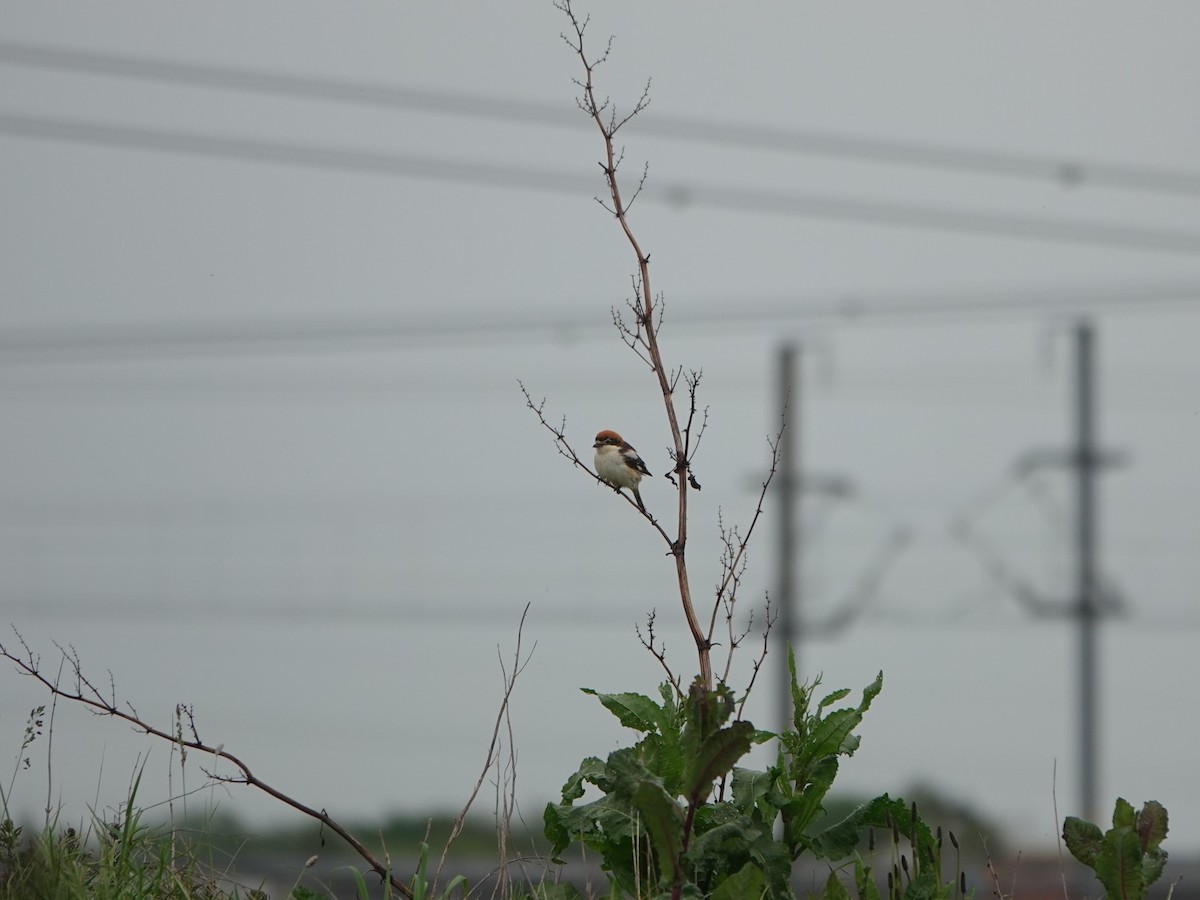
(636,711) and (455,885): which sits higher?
(636,711)

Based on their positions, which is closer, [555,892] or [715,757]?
[715,757]

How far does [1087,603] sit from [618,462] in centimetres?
1010

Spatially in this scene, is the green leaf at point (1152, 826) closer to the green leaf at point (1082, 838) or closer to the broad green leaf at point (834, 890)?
the green leaf at point (1082, 838)

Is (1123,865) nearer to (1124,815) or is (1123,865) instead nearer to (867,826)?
(1124,815)

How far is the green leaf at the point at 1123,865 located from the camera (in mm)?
2809

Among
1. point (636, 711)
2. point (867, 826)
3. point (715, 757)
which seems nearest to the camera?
point (715, 757)

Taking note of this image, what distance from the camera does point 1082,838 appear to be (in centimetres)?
293

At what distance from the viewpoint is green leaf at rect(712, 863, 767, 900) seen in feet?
8.40

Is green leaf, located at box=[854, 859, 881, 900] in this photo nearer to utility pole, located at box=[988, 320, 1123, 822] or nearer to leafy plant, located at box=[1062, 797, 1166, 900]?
leafy plant, located at box=[1062, 797, 1166, 900]

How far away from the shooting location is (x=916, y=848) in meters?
2.85

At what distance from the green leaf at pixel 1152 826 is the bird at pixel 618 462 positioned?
3225mm

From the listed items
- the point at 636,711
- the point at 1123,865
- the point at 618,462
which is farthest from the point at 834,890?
the point at 618,462

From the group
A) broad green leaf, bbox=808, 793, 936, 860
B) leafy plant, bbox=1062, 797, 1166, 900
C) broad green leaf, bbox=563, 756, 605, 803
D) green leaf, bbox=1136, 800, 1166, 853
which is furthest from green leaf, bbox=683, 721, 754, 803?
green leaf, bbox=1136, 800, 1166, 853

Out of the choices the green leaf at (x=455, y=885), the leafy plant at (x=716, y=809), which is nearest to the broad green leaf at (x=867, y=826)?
the leafy plant at (x=716, y=809)
